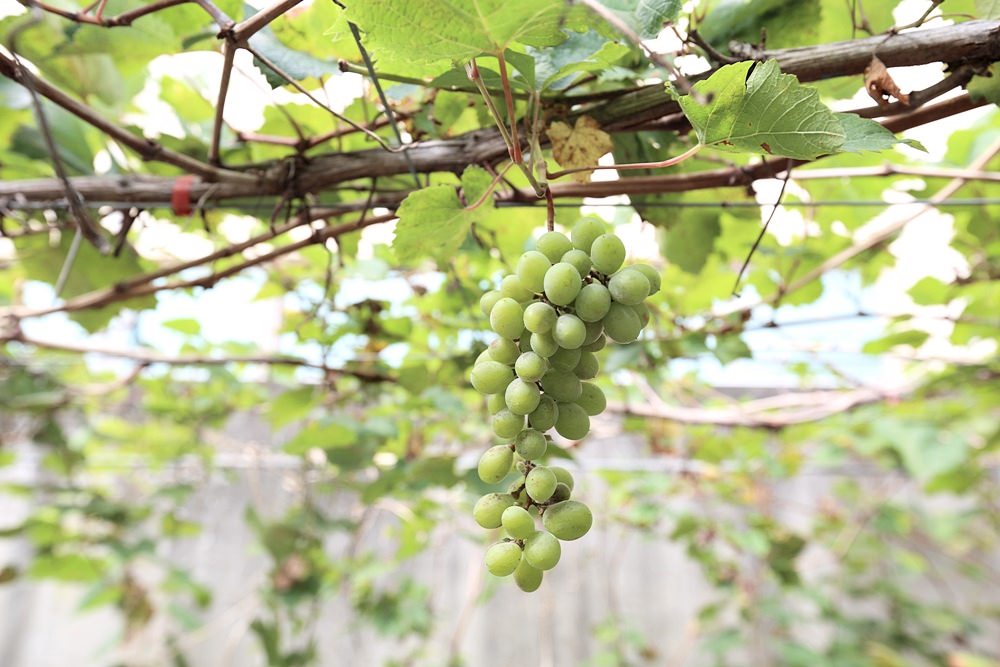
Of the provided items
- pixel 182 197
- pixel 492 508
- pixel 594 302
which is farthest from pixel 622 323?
pixel 182 197

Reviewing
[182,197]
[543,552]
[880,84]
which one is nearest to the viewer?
[543,552]

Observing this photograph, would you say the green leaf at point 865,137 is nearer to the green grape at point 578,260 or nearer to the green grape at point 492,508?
the green grape at point 578,260

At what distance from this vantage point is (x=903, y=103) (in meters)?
0.46

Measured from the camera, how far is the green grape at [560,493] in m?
0.37

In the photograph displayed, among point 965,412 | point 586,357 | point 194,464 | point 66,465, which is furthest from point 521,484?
point 194,464

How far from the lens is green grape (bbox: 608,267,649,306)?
1.16ft

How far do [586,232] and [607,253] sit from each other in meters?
0.03

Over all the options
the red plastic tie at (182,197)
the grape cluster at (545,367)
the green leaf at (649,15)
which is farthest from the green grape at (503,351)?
the red plastic tie at (182,197)

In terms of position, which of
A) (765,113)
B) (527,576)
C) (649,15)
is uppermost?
(649,15)

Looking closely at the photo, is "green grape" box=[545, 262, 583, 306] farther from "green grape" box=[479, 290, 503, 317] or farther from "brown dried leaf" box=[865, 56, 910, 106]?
"brown dried leaf" box=[865, 56, 910, 106]

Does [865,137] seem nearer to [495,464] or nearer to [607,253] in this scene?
[607,253]

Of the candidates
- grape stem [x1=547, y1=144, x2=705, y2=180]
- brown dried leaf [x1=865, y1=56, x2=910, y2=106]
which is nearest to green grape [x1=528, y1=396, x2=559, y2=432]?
grape stem [x1=547, y1=144, x2=705, y2=180]

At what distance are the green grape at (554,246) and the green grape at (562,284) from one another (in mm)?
33

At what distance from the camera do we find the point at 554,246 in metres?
0.39
